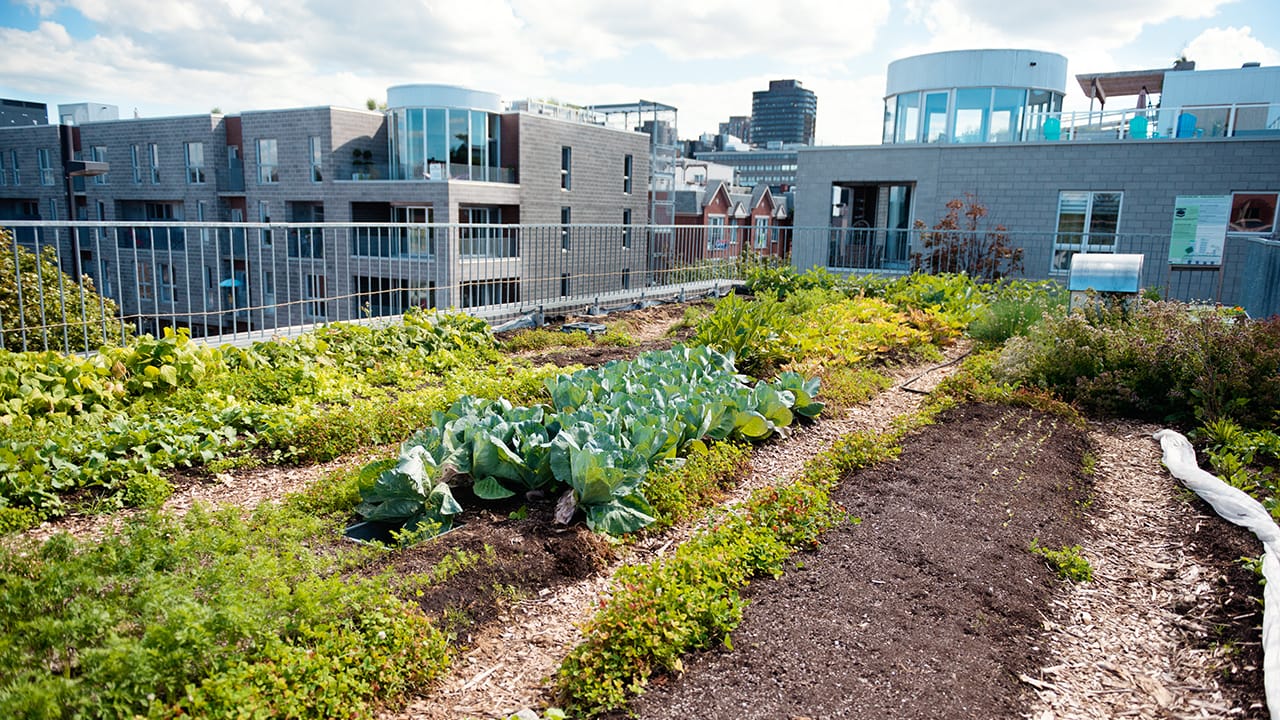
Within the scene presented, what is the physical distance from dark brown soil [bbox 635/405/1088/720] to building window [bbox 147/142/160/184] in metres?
45.7

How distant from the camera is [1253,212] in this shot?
55.0 feet

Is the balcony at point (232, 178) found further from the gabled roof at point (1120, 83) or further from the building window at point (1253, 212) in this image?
the building window at point (1253, 212)

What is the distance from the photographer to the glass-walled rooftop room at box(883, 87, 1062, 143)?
786 inches

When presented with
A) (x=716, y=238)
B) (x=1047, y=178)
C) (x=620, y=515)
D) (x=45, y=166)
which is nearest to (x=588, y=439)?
(x=620, y=515)

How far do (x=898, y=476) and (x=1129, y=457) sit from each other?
2141 mm

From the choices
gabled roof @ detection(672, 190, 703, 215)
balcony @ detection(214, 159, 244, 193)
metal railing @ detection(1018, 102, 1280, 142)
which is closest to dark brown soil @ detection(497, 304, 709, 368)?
metal railing @ detection(1018, 102, 1280, 142)

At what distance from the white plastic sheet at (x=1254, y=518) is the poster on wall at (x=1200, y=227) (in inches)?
541

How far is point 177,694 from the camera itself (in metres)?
2.36

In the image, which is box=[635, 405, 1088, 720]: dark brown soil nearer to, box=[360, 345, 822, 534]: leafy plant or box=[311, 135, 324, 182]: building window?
box=[360, 345, 822, 534]: leafy plant

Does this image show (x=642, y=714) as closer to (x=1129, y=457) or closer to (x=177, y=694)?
(x=177, y=694)

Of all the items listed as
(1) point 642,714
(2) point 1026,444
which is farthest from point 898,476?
(1) point 642,714

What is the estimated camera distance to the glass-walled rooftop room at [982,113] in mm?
19969

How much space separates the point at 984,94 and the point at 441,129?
75.4 feet

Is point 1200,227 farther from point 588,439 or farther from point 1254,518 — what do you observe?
point 588,439
